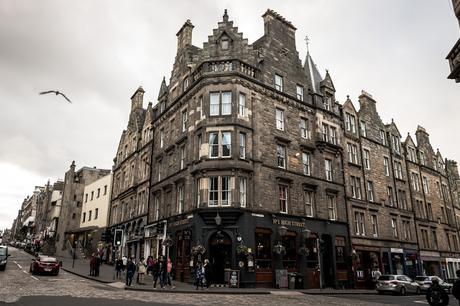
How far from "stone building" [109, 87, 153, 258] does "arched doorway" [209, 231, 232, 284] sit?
11.7 metres

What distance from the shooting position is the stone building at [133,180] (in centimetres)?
3819

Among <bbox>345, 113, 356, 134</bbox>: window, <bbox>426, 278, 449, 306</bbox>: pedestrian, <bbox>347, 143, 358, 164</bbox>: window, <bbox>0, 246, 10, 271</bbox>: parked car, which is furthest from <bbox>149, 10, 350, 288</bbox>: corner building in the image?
<bbox>0, 246, 10, 271</bbox>: parked car

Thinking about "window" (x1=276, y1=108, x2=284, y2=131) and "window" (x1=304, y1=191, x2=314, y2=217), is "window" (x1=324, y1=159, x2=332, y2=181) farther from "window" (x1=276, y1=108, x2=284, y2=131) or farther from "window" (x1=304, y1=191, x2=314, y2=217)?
"window" (x1=276, y1=108, x2=284, y2=131)

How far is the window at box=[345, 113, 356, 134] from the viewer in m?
39.4

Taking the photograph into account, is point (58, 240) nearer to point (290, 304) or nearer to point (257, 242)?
point (257, 242)

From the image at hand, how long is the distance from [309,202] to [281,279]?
7.95 meters

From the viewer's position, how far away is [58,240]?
197 ft

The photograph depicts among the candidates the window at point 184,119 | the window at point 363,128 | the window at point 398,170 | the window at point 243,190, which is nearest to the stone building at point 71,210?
the window at point 184,119

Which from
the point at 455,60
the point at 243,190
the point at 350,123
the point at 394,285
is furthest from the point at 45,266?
the point at 350,123

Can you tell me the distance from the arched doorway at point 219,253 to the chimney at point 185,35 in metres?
19.3

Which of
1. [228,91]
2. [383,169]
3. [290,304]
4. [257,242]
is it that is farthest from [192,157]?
[383,169]

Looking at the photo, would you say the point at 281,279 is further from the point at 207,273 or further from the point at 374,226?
the point at 374,226

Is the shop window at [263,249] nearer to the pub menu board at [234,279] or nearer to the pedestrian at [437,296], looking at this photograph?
the pub menu board at [234,279]

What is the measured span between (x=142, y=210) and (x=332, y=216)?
18.6 meters
